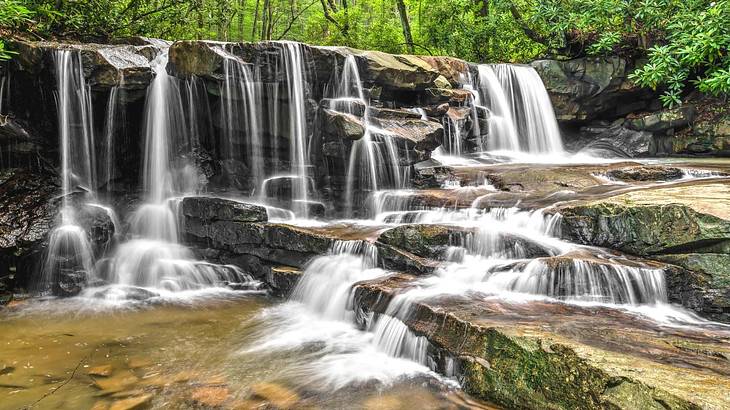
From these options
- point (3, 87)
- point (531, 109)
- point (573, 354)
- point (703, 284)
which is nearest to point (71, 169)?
point (3, 87)

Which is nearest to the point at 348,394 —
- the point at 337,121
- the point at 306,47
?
the point at 337,121

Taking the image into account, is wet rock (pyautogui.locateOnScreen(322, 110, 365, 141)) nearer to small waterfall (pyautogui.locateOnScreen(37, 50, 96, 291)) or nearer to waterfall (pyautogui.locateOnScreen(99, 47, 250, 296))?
waterfall (pyautogui.locateOnScreen(99, 47, 250, 296))

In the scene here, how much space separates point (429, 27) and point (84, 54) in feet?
43.0

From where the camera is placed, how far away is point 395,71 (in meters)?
10.7

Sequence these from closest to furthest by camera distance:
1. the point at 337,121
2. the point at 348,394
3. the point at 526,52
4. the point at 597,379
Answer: the point at 597,379 → the point at 348,394 → the point at 337,121 → the point at 526,52

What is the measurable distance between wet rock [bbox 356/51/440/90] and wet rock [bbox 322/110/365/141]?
1862 millimetres

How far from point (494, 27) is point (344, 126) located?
9882mm

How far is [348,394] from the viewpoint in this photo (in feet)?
13.8

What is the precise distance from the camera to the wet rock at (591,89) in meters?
13.3

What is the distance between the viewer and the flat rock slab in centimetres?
322

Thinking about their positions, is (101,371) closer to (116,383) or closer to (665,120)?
(116,383)

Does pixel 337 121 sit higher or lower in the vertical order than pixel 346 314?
higher

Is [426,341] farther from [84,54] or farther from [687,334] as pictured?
[84,54]

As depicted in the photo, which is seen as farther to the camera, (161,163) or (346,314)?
(161,163)
